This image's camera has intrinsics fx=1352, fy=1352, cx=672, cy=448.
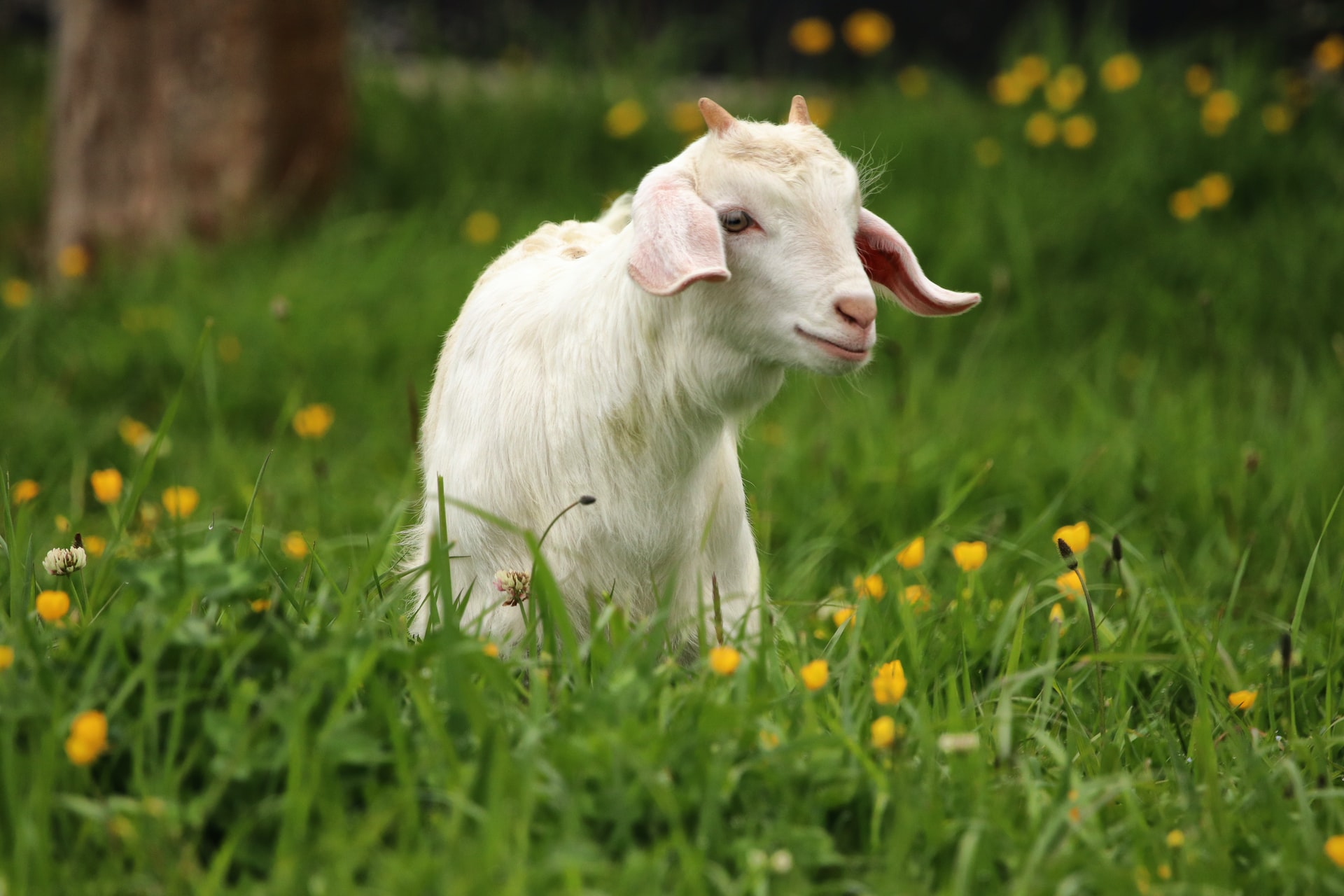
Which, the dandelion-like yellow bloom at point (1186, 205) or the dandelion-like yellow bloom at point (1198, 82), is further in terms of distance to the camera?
the dandelion-like yellow bloom at point (1198, 82)

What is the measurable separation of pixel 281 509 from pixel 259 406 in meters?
1.07

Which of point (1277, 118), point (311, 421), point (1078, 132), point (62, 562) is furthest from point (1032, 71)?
point (62, 562)

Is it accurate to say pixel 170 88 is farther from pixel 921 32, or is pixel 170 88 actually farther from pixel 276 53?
pixel 921 32

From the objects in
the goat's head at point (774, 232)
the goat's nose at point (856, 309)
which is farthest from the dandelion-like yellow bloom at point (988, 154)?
the goat's nose at point (856, 309)

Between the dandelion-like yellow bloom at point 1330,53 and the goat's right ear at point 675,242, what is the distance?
462cm

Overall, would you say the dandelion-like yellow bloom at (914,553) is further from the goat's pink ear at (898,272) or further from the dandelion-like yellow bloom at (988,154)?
the dandelion-like yellow bloom at (988,154)

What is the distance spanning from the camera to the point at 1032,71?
20.3 ft

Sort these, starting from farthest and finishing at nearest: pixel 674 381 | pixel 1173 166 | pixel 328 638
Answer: pixel 1173 166
pixel 674 381
pixel 328 638

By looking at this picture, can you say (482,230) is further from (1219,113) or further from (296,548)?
(1219,113)

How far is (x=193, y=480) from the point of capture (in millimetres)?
4137

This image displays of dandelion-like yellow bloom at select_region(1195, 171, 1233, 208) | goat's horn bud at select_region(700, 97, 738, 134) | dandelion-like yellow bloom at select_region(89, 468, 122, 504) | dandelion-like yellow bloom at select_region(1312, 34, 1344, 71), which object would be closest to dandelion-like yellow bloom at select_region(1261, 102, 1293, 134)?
dandelion-like yellow bloom at select_region(1312, 34, 1344, 71)

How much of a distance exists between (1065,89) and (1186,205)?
913 millimetres

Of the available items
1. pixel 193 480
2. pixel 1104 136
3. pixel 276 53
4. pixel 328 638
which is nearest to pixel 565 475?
pixel 328 638

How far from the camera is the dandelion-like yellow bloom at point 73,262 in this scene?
550cm
